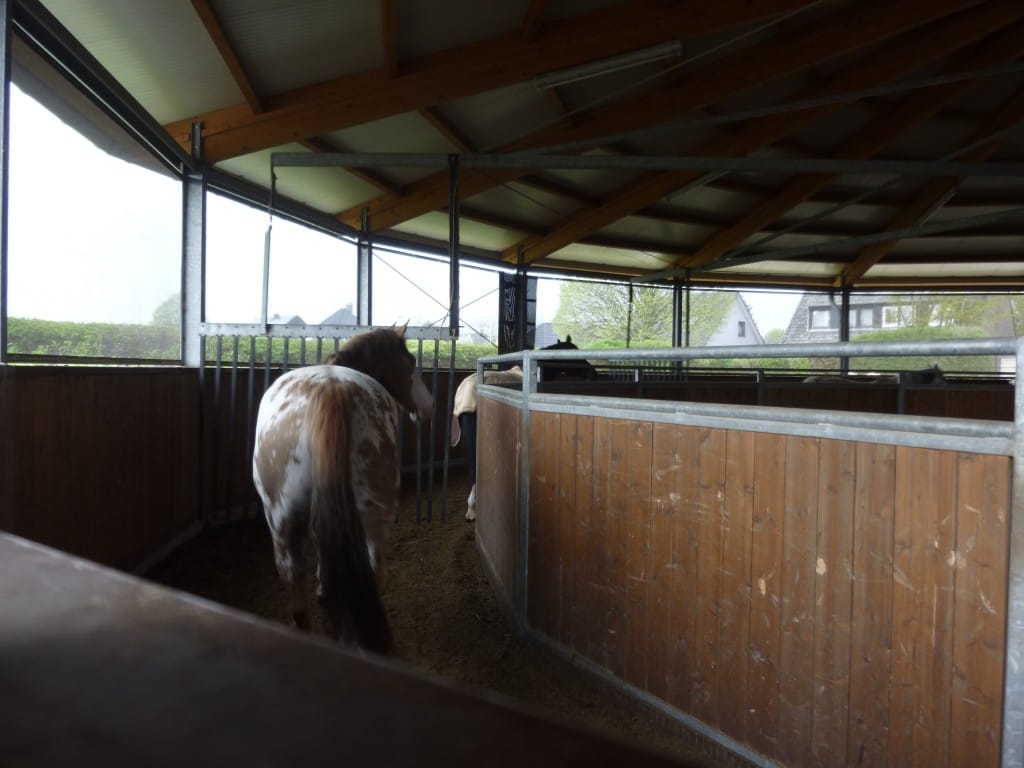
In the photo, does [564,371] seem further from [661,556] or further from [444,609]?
[661,556]

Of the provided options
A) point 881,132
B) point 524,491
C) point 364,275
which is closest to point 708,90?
point 881,132

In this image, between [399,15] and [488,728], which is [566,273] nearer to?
[399,15]

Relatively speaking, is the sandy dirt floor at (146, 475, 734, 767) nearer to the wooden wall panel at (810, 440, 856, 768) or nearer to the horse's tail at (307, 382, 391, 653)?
the horse's tail at (307, 382, 391, 653)

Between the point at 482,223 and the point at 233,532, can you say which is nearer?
the point at 233,532

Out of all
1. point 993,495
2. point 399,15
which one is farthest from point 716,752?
point 399,15

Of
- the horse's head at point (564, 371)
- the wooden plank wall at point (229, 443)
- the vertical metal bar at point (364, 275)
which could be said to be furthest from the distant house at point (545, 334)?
the wooden plank wall at point (229, 443)

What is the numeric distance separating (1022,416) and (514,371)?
436 centimetres

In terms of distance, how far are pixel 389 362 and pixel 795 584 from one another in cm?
269

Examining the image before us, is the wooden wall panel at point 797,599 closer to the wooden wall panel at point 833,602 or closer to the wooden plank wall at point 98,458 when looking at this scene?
the wooden wall panel at point 833,602

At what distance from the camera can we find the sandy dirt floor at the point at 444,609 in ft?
7.69

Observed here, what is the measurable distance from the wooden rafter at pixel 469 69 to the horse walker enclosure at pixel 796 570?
354 cm

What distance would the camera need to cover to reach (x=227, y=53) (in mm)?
3971

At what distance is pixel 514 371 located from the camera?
5453 millimetres

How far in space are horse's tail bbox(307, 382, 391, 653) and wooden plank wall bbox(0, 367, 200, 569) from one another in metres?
1.22
